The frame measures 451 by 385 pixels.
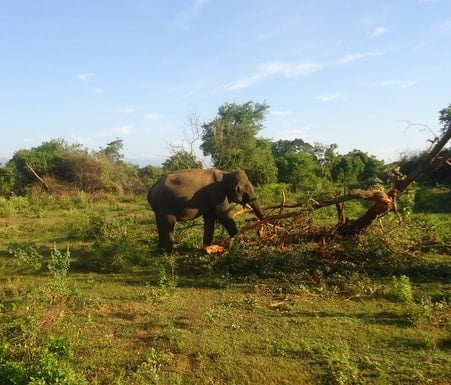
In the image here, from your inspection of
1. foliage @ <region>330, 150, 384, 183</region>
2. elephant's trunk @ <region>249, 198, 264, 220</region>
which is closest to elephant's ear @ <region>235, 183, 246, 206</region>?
elephant's trunk @ <region>249, 198, 264, 220</region>

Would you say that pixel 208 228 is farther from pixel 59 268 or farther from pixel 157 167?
pixel 157 167

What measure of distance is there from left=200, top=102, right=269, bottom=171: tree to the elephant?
58.2 feet

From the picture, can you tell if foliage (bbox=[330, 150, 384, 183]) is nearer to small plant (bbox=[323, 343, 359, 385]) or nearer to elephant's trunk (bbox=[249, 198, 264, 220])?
elephant's trunk (bbox=[249, 198, 264, 220])

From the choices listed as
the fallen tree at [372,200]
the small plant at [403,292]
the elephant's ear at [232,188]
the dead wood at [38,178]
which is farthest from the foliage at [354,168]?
the small plant at [403,292]

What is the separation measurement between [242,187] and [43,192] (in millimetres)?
20389

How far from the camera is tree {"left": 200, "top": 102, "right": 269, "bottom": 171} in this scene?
102 ft

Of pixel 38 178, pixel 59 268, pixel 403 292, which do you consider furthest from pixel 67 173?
pixel 403 292

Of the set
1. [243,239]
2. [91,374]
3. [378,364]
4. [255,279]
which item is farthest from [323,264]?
[91,374]

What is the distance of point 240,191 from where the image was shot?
11.7m

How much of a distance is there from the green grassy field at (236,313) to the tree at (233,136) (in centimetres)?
1930

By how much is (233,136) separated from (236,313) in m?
28.0

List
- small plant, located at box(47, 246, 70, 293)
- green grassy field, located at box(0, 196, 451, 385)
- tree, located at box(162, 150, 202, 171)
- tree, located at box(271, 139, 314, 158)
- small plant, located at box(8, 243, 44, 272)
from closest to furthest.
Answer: green grassy field, located at box(0, 196, 451, 385), small plant, located at box(47, 246, 70, 293), small plant, located at box(8, 243, 44, 272), tree, located at box(162, 150, 202, 171), tree, located at box(271, 139, 314, 158)

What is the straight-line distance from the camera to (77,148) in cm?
3322

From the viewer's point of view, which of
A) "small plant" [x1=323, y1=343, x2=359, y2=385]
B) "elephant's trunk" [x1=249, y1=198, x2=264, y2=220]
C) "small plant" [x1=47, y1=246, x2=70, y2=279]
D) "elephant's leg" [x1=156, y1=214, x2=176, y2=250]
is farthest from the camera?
"elephant's trunk" [x1=249, y1=198, x2=264, y2=220]
